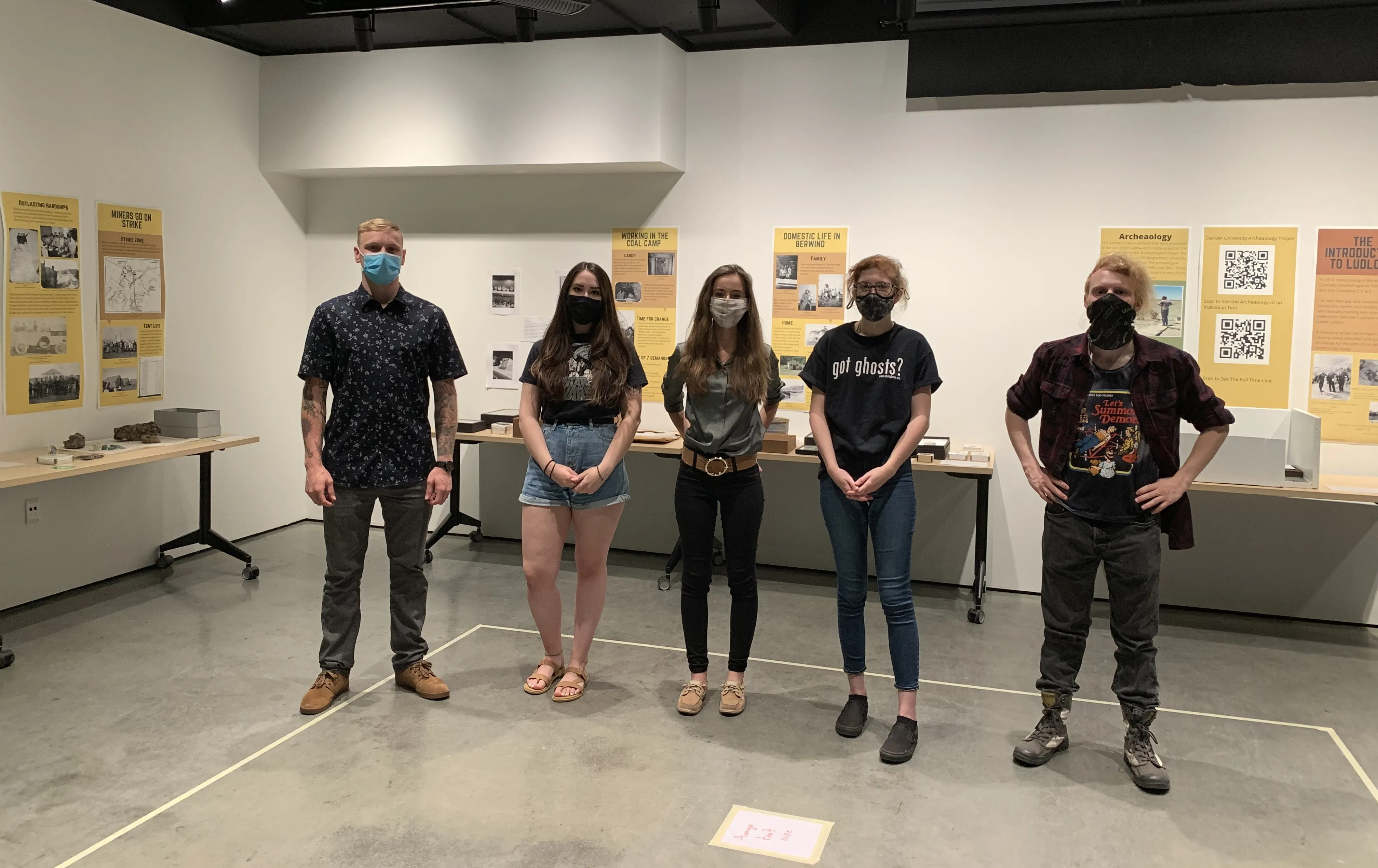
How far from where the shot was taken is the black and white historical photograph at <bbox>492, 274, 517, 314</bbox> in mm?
5969

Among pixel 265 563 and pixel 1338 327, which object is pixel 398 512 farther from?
pixel 1338 327

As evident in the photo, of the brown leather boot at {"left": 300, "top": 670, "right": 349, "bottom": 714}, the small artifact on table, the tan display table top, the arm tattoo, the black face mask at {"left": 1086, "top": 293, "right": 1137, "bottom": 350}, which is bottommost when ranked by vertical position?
the brown leather boot at {"left": 300, "top": 670, "right": 349, "bottom": 714}

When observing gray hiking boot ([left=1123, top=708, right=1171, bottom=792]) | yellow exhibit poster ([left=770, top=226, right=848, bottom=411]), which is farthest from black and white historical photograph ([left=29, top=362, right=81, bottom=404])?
gray hiking boot ([left=1123, top=708, right=1171, bottom=792])

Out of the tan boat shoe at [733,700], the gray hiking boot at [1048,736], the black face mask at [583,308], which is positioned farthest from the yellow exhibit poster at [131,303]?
the gray hiking boot at [1048,736]

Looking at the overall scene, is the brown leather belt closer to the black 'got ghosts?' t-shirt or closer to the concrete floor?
the black 'got ghosts?' t-shirt

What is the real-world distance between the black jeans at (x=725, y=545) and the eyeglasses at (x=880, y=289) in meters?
0.68

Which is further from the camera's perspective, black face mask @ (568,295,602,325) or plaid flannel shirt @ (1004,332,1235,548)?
black face mask @ (568,295,602,325)

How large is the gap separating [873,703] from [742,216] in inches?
114

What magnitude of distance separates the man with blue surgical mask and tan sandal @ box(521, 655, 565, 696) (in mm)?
282

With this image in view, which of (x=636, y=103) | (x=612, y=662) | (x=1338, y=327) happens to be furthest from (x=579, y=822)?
(x=1338, y=327)

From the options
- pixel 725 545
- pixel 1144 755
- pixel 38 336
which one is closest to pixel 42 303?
pixel 38 336

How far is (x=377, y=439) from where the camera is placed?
342 centimetres

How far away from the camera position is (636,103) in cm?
525

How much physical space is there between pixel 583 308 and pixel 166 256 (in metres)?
3.11
